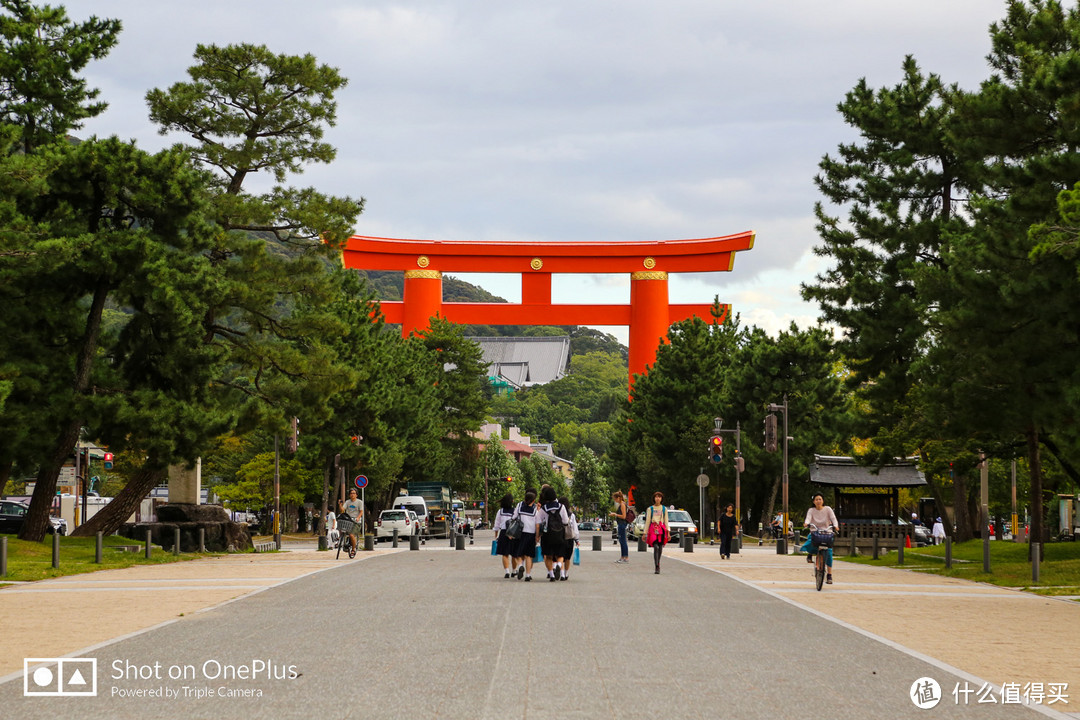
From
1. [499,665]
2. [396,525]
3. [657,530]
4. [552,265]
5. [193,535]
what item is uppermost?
[552,265]

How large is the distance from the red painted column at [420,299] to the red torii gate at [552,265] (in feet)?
0.18

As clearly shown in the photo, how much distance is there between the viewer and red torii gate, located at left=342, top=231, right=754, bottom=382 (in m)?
57.7

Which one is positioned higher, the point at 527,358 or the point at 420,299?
the point at 527,358

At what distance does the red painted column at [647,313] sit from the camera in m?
60.5

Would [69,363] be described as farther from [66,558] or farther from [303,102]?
[303,102]

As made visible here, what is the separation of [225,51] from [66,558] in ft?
49.1

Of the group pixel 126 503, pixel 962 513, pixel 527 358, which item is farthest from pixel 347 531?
pixel 527 358

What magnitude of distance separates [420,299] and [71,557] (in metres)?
36.5

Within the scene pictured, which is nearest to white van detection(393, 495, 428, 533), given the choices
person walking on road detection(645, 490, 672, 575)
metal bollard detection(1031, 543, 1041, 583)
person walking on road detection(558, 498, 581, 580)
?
person walking on road detection(645, 490, 672, 575)

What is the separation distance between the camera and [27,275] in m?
27.9

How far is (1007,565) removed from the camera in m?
26.9

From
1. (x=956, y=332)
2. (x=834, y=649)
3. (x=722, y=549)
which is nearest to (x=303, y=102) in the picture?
(x=722, y=549)

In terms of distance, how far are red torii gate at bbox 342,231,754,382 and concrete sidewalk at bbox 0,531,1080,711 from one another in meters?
32.3

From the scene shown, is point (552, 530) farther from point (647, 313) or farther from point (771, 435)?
point (647, 313)
